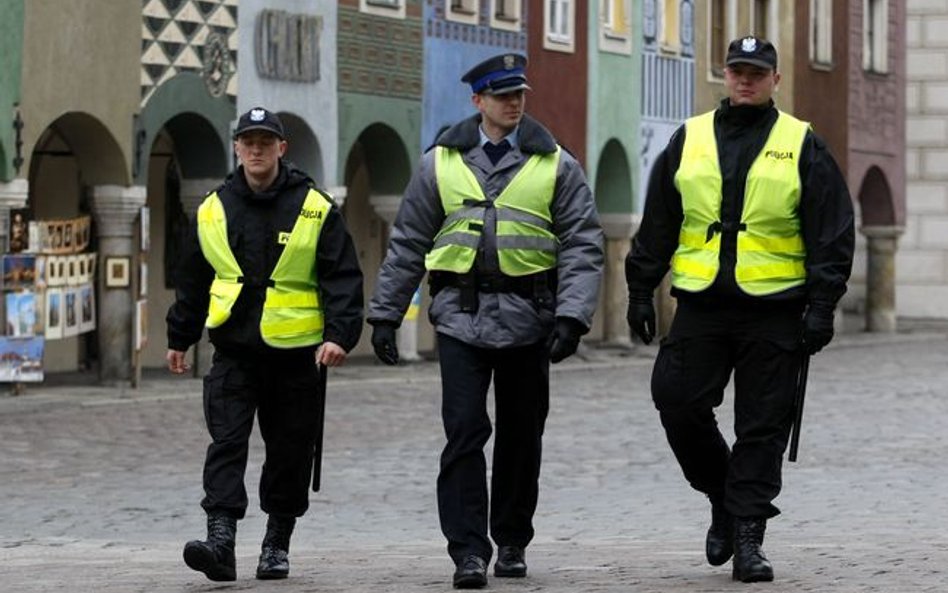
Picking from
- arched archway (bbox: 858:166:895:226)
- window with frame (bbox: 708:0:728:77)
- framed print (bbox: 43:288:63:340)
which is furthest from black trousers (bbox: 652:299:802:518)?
arched archway (bbox: 858:166:895:226)

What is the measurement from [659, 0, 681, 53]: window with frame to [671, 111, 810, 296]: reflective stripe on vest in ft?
108

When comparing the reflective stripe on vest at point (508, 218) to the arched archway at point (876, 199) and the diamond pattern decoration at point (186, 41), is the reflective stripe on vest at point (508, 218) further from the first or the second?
the arched archway at point (876, 199)

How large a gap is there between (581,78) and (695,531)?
2621 cm

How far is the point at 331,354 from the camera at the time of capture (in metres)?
11.3

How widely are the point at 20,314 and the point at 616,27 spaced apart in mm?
16118

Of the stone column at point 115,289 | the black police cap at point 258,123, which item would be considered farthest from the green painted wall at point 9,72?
the black police cap at point 258,123

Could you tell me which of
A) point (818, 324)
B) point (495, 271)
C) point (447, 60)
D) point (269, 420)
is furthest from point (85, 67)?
point (818, 324)

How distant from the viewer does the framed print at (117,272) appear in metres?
29.4

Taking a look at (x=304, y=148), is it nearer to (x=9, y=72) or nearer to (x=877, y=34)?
(x=9, y=72)

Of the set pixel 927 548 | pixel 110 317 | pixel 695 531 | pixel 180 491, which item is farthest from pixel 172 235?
pixel 927 548

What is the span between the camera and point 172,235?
34.0 metres

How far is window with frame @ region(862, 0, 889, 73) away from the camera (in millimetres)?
51188

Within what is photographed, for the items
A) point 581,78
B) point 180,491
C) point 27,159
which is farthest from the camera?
point 581,78

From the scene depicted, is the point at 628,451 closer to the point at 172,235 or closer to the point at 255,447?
the point at 255,447
